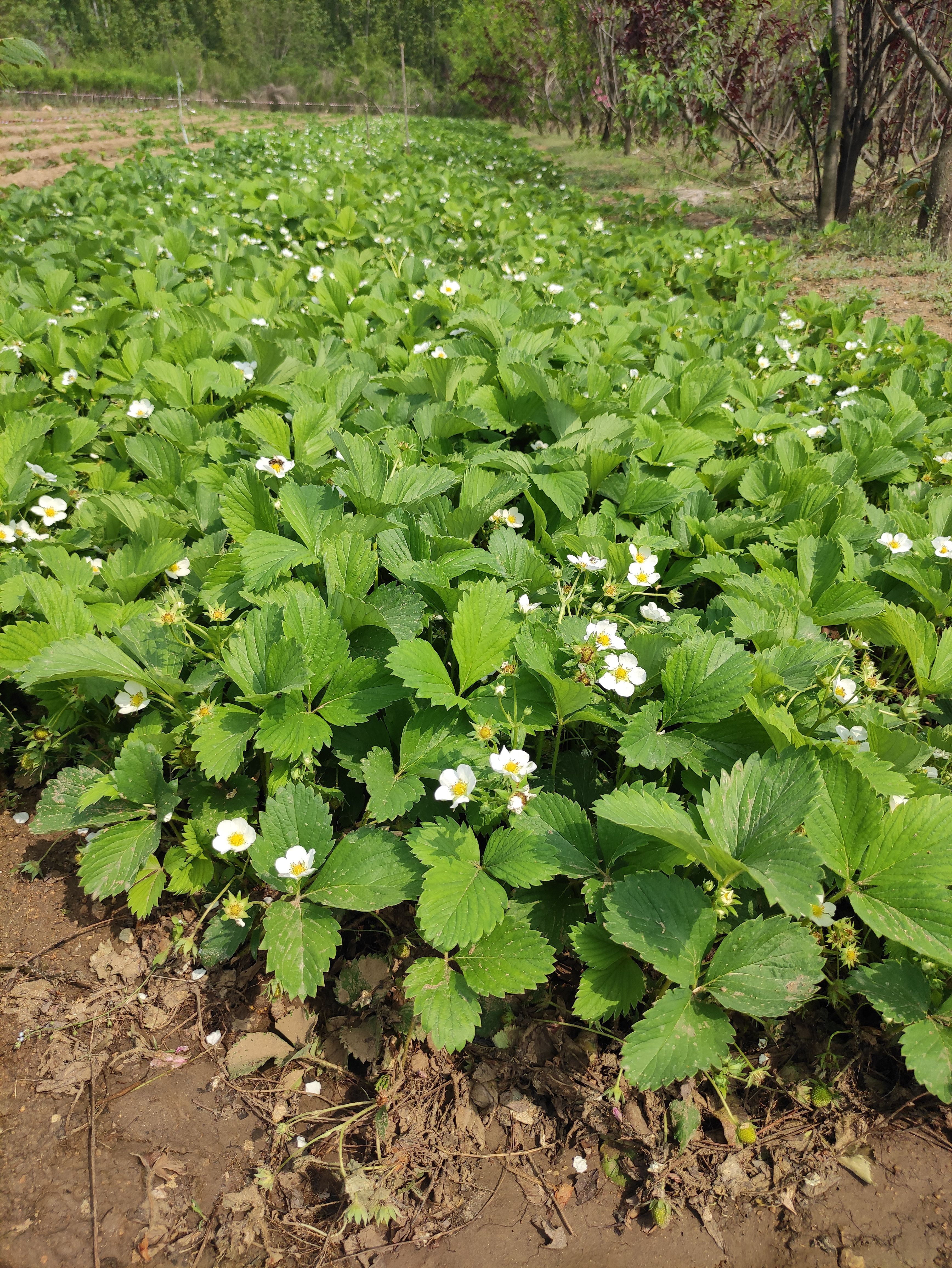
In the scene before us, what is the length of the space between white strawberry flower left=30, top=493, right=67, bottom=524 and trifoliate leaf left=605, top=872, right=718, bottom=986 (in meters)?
2.08

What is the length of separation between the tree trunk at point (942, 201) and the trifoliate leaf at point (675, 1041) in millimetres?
7991

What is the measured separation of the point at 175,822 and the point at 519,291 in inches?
148

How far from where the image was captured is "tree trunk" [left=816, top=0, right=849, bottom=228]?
7.16 metres

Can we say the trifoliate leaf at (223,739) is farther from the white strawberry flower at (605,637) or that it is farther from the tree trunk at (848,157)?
the tree trunk at (848,157)

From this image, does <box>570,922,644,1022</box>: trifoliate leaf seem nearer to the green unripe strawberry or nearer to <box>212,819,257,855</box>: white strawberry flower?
the green unripe strawberry

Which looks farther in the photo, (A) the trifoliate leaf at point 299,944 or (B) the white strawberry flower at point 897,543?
(B) the white strawberry flower at point 897,543

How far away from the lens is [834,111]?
7.78 metres

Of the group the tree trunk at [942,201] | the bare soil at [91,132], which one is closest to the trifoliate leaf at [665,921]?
the tree trunk at [942,201]

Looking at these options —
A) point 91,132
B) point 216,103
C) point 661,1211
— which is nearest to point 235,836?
point 661,1211

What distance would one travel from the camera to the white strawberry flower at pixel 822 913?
1391 millimetres

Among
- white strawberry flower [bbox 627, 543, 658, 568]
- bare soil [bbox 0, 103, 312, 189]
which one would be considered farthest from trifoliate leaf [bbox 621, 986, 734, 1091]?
bare soil [bbox 0, 103, 312, 189]

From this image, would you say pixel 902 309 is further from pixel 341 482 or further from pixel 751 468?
pixel 341 482

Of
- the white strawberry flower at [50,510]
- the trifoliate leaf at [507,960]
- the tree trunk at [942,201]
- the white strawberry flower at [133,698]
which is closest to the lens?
the trifoliate leaf at [507,960]

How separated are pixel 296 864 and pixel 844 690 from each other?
47.6 inches
